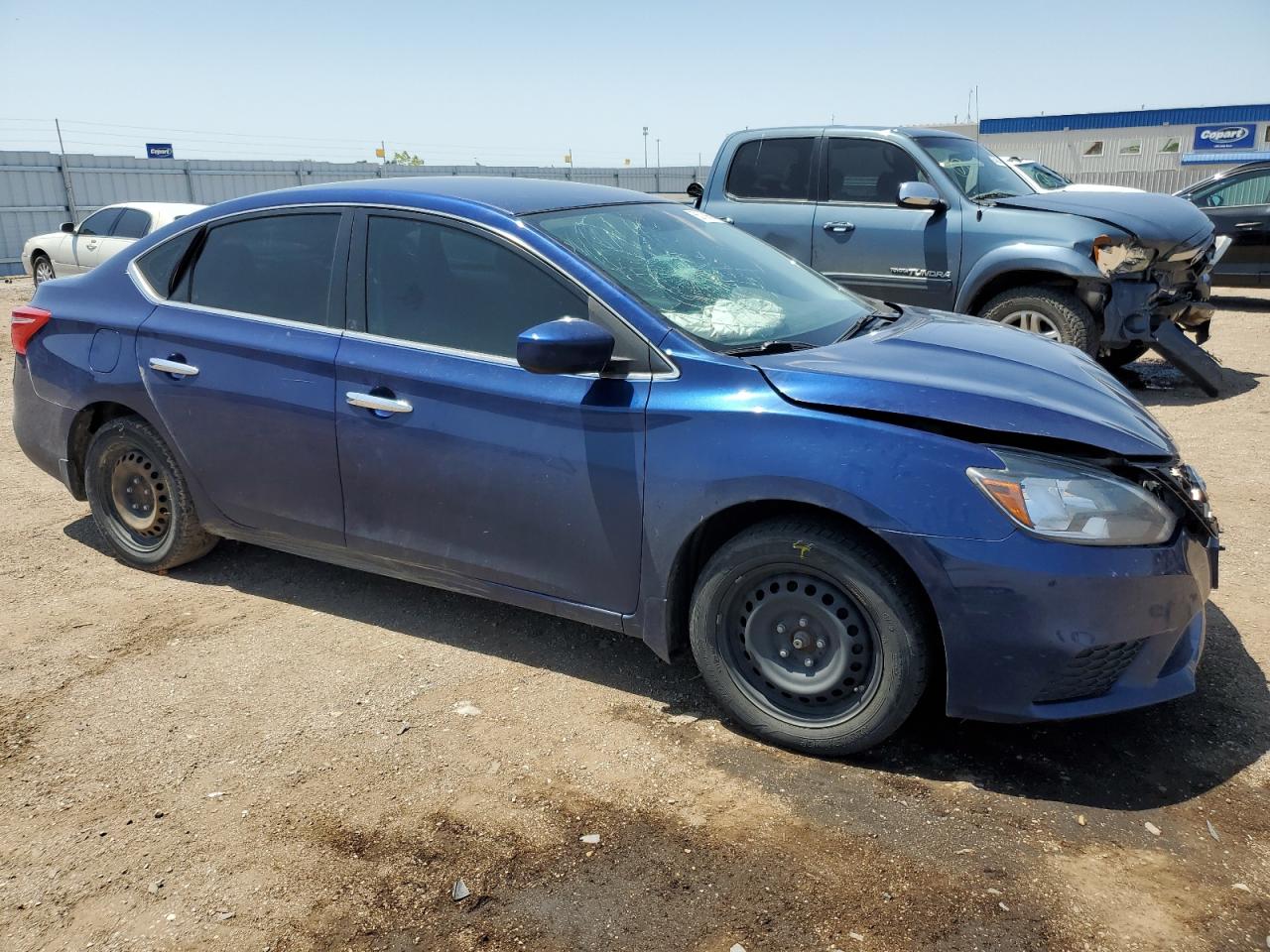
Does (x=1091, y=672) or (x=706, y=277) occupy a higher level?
(x=706, y=277)

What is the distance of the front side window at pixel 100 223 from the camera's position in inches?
625

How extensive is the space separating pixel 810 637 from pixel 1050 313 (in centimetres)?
550

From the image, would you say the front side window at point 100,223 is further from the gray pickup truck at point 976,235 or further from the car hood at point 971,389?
the car hood at point 971,389

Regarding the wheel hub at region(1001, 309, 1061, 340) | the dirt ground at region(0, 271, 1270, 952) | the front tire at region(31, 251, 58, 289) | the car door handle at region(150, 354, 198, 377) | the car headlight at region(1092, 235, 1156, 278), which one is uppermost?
the car headlight at region(1092, 235, 1156, 278)

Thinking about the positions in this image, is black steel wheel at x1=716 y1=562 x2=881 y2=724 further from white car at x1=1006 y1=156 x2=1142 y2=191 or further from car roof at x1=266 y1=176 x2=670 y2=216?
white car at x1=1006 y1=156 x2=1142 y2=191

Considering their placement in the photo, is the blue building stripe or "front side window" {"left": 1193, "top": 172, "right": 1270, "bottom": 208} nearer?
"front side window" {"left": 1193, "top": 172, "right": 1270, "bottom": 208}

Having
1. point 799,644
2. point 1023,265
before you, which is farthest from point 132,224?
point 799,644

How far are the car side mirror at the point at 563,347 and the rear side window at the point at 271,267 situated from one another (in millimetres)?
1171

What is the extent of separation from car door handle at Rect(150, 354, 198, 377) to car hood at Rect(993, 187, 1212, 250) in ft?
20.1

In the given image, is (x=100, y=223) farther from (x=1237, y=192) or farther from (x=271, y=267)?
(x=1237, y=192)

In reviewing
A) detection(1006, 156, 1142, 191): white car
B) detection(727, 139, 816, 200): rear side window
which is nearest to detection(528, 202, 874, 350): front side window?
detection(727, 139, 816, 200): rear side window

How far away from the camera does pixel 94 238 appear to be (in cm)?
1608

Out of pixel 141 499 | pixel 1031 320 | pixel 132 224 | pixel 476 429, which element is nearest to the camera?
pixel 476 429

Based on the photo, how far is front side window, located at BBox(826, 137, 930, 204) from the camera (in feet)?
27.3
